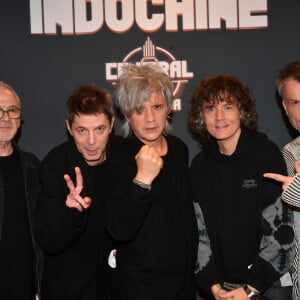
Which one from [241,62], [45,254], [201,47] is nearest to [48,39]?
[201,47]

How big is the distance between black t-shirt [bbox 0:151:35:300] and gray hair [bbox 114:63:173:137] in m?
0.65

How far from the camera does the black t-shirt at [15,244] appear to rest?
97.1 inches

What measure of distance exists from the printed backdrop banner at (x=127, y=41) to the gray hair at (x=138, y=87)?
40.5 inches

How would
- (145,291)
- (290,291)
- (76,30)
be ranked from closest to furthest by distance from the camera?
(145,291) → (290,291) → (76,30)

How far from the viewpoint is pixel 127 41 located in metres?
3.43

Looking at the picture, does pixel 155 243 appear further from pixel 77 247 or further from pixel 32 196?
pixel 32 196

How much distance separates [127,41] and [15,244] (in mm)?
1609

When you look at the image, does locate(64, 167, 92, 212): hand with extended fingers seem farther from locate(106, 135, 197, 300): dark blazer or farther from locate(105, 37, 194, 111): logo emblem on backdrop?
locate(105, 37, 194, 111): logo emblem on backdrop

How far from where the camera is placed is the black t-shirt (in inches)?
97.1

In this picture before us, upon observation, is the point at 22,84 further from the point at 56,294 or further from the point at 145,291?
the point at 145,291

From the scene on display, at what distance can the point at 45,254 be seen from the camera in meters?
2.46

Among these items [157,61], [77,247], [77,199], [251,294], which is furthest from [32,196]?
[157,61]

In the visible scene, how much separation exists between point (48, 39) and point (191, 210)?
1712 mm

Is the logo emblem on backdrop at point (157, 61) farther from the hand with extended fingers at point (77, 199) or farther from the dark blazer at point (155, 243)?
the hand with extended fingers at point (77, 199)
